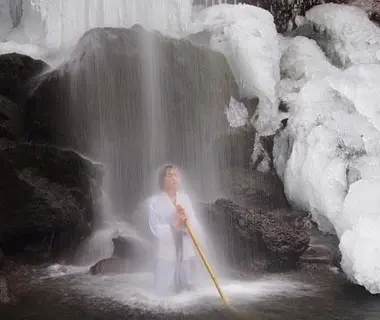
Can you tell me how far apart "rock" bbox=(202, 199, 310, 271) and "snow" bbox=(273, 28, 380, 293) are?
0.73 meters

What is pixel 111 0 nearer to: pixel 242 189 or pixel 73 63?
pixel 73 63

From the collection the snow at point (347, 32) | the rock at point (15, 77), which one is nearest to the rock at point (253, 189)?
the rock at point (15, 77)

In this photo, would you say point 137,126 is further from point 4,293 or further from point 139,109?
point 4,293

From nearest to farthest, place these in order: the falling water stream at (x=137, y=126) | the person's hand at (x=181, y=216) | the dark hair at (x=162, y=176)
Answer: the person's hand at (x=181, y=216), the dark hair at (x=162, y=176), the falling water stream at (x=137, y=126)

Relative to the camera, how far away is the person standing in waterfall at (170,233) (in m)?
6.50

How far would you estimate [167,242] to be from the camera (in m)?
6.52

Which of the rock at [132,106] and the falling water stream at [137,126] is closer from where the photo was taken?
the falling water stream at [137,126]

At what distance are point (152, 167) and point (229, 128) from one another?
194 cm

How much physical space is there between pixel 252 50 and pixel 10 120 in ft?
18.6

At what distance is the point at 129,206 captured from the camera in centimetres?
988

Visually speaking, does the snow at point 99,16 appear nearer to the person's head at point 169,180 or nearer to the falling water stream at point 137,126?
the falling water stream at point 137,126

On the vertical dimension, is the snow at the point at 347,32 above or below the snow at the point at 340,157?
above

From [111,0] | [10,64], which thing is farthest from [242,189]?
[111,0]

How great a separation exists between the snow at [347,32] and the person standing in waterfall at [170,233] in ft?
25.9
